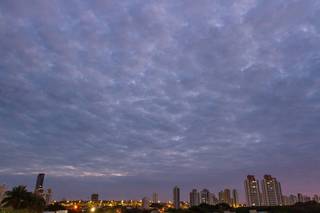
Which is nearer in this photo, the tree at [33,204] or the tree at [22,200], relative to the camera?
the tree at [22,200]

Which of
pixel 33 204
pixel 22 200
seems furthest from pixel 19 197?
pixel 33 204

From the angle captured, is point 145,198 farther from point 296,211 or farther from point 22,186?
point 22,186

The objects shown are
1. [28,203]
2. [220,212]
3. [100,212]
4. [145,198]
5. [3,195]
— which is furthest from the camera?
[145,198]

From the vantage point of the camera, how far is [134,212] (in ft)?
371

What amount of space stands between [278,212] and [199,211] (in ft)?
82.7

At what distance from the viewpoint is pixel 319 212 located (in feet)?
298

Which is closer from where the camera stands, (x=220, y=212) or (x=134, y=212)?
(x=220, y=212)

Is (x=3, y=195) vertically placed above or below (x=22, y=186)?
below

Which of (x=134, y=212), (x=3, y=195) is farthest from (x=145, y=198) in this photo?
(x=3, y=195)

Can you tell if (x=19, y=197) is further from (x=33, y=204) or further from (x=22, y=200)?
(x=33, y=204)

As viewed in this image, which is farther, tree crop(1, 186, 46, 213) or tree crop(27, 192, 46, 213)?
tree crop(27, 192, 46, 213)

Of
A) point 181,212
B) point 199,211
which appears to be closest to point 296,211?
point 199,211

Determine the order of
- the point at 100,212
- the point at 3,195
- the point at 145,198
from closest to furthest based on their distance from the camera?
the point at 3,195, the point at 100,212, the point at 145,198

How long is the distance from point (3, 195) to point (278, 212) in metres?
97.1
